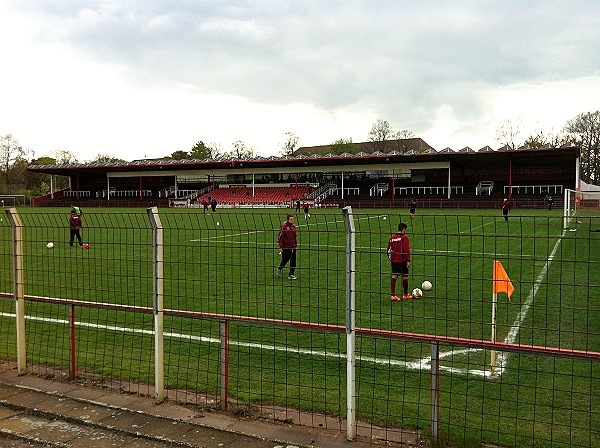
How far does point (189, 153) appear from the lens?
4031 inches

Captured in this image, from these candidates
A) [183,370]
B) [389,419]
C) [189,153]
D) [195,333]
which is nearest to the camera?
[389,419]

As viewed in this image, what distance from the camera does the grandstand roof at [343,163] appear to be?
1922 inches

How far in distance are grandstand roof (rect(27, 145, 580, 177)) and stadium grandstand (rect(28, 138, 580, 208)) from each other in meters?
0.09

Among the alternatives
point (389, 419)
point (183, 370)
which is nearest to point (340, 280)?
point (183, 370)

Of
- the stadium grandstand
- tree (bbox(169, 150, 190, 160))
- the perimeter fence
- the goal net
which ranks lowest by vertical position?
the perimeter fence

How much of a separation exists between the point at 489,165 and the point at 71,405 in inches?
2223

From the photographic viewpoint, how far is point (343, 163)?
59.2 metres

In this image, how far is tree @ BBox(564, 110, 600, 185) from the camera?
2514 inches

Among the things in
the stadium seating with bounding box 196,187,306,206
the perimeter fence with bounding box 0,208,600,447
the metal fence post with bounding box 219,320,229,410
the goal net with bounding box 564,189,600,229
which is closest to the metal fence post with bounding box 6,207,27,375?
the perimeter fence with bounding box 0,208,600,447

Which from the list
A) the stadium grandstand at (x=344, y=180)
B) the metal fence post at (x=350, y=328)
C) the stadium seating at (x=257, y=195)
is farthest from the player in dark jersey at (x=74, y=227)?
the stadium seating at (x=257, y=195)

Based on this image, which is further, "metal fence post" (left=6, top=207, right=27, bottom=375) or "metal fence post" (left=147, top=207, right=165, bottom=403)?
"metal fence post" (left=6, top=207, right=27, bottom=375)

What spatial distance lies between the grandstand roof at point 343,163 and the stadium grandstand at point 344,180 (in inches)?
3.7

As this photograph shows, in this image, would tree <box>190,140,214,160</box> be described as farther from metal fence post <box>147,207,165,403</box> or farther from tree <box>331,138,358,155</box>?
metal fence post <box>147,207,165,403</box>

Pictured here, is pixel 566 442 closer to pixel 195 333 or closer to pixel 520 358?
pixel 520 358
